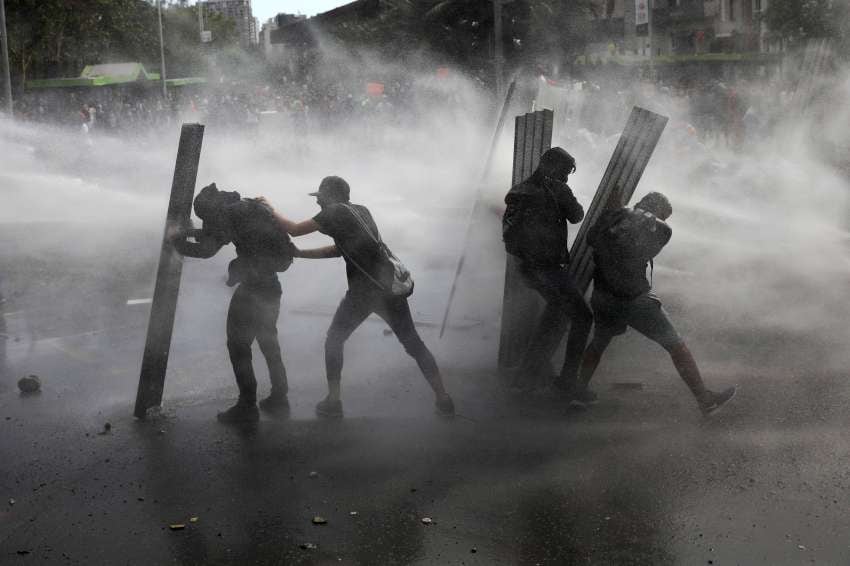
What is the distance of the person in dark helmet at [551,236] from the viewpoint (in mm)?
6469

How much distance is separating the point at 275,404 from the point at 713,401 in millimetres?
2575

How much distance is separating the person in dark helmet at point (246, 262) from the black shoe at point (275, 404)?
43mm

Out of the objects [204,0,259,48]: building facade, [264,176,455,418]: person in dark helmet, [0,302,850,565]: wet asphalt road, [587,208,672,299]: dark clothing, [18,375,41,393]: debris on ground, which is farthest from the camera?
[204,0,259,48]: building facade

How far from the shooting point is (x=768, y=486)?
5.11 m

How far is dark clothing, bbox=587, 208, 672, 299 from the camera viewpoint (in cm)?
601

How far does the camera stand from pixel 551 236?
652 centimetres

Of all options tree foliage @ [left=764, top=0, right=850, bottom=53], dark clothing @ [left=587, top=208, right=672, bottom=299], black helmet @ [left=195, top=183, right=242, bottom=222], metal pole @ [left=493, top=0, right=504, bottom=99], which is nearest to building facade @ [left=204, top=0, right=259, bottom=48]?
tree foliage @ [left=764, top=0, right=850, bottom=53]

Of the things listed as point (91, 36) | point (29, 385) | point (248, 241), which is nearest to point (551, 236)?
point (248, 241)

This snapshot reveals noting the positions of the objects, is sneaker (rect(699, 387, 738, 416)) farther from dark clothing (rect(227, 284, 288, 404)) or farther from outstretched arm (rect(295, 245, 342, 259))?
dark clothing (rect(227, 284, 288, 404))

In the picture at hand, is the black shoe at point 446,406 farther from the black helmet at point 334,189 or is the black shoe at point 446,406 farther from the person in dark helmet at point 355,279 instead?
the black helmet at point 334,189

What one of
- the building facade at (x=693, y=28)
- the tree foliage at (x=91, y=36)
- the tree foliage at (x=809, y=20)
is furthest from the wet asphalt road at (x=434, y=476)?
the building facade at (x=693, y=28)

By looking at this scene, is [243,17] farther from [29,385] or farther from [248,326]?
[248,326]

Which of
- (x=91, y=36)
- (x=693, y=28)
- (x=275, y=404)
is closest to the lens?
(x=275, y=404)

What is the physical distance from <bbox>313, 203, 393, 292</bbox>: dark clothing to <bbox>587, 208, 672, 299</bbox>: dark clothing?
3.98ft
